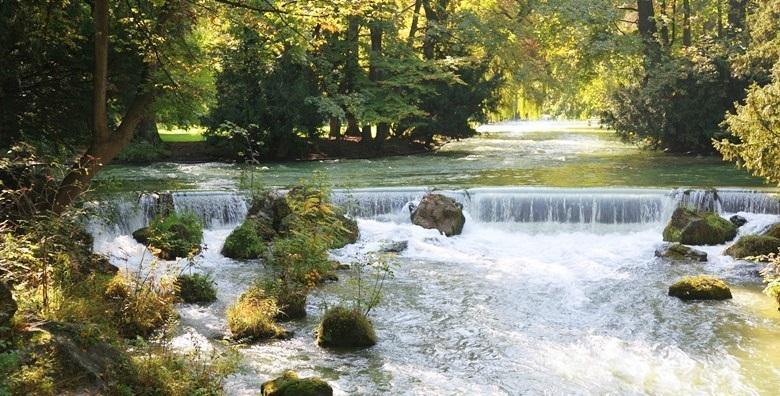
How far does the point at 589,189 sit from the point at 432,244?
4686 millimetres

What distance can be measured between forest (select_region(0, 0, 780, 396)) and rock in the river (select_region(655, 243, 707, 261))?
11 cm

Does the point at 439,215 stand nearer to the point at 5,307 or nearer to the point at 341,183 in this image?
the point at 341,183

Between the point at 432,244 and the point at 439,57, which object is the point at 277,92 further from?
the point at 432,244

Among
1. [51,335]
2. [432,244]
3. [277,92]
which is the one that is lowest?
[432,244]

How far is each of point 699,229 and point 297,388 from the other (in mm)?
11037

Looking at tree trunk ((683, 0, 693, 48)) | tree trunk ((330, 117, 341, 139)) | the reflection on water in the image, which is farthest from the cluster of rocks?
tree trunk ((683, 0, 693, 48))

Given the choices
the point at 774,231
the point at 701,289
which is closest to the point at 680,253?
the point at 774,231

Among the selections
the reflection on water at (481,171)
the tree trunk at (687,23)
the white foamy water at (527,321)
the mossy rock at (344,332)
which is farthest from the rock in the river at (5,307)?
the tree trunk at (687,23)

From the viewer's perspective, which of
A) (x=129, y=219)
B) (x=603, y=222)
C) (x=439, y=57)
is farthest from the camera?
(x=439, y=57)

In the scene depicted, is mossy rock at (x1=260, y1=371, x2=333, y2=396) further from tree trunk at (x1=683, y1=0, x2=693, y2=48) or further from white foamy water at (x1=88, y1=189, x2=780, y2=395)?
tree trunk at (x1=683, y1=0, x2=693, y2=48)

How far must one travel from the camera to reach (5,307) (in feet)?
18.4

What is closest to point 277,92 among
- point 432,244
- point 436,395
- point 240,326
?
point 432,244

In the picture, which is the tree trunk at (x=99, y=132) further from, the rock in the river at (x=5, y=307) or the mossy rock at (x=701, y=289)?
the mossy rock at (x=701, y=289)

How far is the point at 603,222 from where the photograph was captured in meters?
17.3
